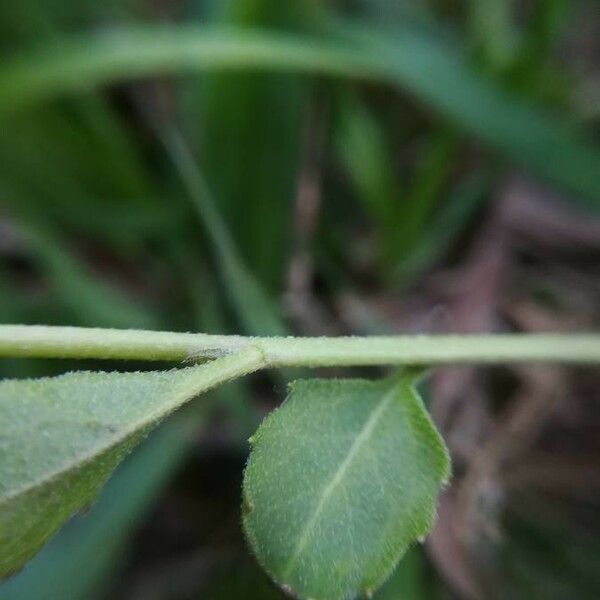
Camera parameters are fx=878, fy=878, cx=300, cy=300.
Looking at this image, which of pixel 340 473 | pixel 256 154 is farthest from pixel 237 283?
pixel 340 473

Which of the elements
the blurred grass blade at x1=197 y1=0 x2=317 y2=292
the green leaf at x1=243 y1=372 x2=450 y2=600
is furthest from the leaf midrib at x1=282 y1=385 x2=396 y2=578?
the blurred grass blade at x1=197 y1=0 x2=317 y2=292

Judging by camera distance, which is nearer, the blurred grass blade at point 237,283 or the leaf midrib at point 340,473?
the leaf midrib at point 340,473

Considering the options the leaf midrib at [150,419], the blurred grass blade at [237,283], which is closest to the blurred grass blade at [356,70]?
the blurred grass blade at [237,283]

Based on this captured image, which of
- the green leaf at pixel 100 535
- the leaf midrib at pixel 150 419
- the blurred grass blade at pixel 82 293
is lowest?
the green leaf at pixel 100 535

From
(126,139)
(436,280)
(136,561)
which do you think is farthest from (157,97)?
(136,561)

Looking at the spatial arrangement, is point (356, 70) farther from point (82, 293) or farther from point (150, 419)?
point (150, 419)

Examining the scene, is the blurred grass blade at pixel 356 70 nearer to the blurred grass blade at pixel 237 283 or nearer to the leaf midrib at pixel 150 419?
→ the blurred grass blade at pixel 237 283

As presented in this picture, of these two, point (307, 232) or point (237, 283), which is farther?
point (307, 232)

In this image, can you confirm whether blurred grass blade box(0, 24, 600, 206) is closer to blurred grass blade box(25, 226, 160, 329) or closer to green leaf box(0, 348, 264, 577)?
blurred grass blade box(25, 226, 160, 329)

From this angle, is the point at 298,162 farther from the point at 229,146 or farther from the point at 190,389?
the point at 190,389
